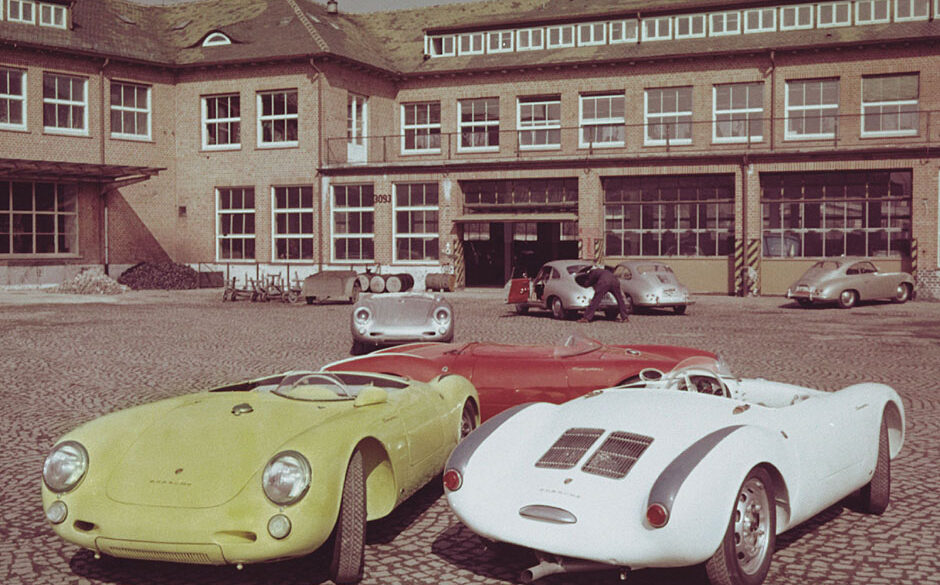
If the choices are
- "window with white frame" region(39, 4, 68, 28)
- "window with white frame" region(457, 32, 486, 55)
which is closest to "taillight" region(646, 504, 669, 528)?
"window with white frame" region(457, 32, 486, 55)

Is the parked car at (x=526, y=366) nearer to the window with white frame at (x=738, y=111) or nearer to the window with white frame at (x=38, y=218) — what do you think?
the window with white frame at (x=738, y=111)

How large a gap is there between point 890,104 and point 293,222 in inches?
812

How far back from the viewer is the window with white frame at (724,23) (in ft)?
109

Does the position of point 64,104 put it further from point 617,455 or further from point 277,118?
point 617,455

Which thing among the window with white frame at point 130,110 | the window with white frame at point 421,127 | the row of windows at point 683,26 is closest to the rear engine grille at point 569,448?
the row of windows at point 683,26

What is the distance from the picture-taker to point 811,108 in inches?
1242

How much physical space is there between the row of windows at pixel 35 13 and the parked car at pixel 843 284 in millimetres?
26000

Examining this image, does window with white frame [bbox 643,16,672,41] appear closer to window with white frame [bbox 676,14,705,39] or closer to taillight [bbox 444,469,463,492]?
window with white frame [bbox 676,14,705,39]

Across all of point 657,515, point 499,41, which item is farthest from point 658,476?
point 499,41

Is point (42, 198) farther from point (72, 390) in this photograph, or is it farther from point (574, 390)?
point (574, 390)

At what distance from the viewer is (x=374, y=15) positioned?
40812 millimetres

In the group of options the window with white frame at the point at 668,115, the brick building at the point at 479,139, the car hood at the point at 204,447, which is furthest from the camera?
the window with white frame at the point at 668,115

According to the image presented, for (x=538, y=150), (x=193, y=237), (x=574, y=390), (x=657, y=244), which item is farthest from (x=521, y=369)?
(x=193, y=237)

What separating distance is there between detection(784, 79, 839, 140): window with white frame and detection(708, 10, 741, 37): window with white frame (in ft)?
9.78
